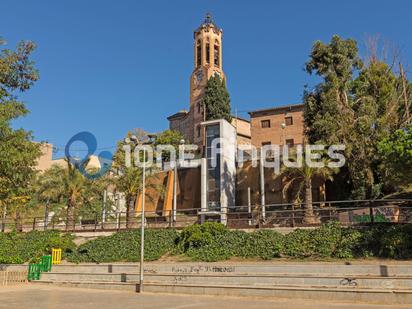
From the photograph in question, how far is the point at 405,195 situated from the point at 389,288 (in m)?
17.1

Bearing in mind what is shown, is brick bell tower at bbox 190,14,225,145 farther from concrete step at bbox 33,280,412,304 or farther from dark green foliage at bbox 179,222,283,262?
concrete step at bbox 33,280,412,304

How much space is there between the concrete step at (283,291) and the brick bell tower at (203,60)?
2179 inches

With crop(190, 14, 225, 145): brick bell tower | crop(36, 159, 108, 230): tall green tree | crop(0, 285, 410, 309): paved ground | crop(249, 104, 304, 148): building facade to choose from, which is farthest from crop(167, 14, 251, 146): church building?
crop(0, 285, 410, 309): paved ground

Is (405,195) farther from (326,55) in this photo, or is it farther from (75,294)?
(75,294)

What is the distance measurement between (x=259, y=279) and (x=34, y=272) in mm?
11928

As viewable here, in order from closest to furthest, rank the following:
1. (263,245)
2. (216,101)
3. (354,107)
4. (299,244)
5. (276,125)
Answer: (299,244), (263,245), (354,107), (276,125), (216,101)

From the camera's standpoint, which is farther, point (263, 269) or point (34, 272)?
point (34, 272)

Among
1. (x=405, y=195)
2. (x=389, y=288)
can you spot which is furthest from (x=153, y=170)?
(x=389, y=288)

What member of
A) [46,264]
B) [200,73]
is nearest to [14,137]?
[46,264]

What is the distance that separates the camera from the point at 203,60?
77250 mm

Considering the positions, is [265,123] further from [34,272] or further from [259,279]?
[259,279]

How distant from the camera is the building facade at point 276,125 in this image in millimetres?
47094

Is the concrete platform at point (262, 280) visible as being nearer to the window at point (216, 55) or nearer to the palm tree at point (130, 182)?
the palm tree at point (130, 182)

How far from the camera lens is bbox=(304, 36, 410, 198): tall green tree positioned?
93.4 ft
